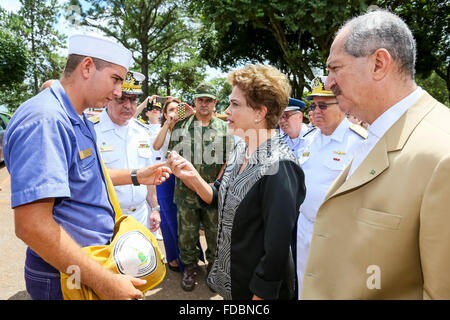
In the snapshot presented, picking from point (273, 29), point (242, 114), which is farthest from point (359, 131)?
point (273, 29)

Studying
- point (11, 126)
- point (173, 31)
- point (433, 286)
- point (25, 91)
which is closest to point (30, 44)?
point (25, 91)

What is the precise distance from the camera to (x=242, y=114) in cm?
209

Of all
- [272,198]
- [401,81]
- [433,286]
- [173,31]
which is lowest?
[433,286]

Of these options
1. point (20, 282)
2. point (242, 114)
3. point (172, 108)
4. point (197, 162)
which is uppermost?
point (172, 108)

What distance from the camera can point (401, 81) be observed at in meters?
1.28

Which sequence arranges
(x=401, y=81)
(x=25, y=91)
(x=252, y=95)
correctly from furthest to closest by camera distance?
(x=25, y=91), (x=252, y=95), (x=401, y=81)

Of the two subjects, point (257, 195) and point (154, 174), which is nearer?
point (257, 195)

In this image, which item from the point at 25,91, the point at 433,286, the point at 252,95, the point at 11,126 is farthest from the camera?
the point at 25,91

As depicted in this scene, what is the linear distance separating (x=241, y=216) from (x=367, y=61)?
3.61ft

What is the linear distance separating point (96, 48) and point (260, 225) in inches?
58.2

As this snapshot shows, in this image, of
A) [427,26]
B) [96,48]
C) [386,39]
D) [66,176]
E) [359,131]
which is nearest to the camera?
[386,39]

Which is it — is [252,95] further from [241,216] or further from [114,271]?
[114,271]

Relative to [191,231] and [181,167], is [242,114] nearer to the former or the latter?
[181,167]

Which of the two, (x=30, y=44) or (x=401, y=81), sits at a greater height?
(x=30, y=44)
